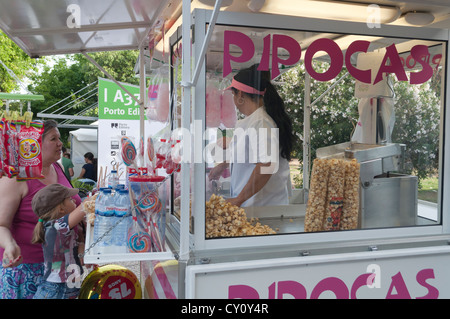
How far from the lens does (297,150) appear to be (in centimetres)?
227

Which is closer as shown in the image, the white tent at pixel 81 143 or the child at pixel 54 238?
the child at pixel 54 238

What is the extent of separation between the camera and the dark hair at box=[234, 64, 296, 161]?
82.4 inches

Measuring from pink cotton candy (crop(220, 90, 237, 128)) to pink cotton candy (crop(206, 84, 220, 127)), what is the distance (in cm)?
5

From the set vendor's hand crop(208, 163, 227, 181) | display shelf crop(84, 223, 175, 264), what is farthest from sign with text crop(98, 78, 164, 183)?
display shelf crop(84, 223, 175, 264)

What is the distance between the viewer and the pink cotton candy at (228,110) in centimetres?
210

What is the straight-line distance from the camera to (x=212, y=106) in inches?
78.4

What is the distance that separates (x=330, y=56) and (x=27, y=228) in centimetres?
216

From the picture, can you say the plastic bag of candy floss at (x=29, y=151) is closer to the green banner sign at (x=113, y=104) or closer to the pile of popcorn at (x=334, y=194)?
the pile of popcorn at (x=334, y=194)

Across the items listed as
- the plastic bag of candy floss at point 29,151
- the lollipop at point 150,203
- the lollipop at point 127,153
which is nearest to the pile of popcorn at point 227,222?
the lollipop at point 150,203

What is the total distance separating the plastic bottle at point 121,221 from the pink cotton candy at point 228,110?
2.11ft
